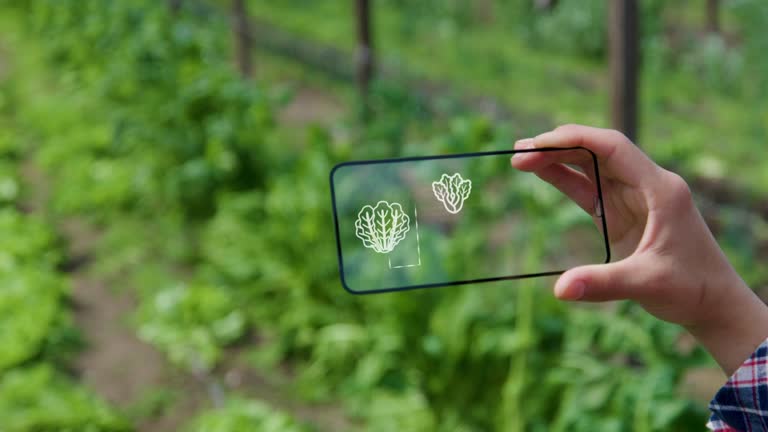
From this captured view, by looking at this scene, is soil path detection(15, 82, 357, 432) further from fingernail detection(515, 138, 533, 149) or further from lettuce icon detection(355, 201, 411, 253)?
fingernail detection(515, 138, 533, 149)

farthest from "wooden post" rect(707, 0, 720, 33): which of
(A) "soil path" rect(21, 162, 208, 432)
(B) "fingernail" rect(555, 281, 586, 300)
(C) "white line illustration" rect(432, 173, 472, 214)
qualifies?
(B) "fingernail" rect(555, 281, 586, 300)

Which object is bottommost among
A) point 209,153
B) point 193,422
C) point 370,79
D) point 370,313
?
point 193,422

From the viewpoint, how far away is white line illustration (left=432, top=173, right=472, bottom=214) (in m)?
1.27

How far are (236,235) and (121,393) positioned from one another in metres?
1.15

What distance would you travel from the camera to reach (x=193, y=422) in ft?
11.7

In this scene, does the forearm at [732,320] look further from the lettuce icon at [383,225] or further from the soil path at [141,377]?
the soil path at [141,377]

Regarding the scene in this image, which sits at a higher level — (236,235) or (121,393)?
(236,235)

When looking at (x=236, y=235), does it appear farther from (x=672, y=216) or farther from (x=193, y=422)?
(x=672, y=216)

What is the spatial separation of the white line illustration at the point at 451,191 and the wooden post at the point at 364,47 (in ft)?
Result: 12.1

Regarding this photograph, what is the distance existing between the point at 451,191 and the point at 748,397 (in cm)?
52

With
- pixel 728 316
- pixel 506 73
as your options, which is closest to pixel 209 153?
pixel 506 73

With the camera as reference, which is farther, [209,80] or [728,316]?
[209,80]

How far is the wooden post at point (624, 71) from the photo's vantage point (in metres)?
3.37

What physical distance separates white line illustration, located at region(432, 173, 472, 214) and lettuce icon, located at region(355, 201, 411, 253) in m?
0.07
